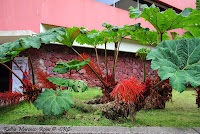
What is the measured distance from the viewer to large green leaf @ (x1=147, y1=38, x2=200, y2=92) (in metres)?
1.46

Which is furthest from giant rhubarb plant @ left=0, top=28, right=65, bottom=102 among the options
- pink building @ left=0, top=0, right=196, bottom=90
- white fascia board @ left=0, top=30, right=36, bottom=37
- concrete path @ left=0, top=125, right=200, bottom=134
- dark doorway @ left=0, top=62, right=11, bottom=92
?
dark doorway @ left=0, top=62, right=11, bottom=92

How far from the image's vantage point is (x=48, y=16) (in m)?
5.39

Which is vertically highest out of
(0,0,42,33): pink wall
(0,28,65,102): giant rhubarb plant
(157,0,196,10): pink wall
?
(157,0,196,10): pink wall

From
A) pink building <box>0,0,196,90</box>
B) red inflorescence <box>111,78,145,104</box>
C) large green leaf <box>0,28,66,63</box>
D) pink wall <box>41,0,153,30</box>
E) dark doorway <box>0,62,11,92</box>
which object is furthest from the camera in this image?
dark doorway <box>0,62,11,92</box>

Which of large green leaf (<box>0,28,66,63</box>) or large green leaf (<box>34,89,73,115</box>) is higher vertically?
large green leaf (<box>0,28,66,63</box>)

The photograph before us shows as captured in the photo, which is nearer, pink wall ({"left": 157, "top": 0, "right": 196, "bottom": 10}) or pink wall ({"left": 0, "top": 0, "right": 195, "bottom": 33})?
pink wall ({"left": 0, "top": 0, "right": 195, "bottom": 33})

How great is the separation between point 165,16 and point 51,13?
4.16m

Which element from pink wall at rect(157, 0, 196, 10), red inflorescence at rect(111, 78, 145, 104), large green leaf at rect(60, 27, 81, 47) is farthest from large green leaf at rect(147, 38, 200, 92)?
pink wall at rect(157, 0, 196, 10)

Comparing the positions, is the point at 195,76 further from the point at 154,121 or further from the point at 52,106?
the point at 52,106

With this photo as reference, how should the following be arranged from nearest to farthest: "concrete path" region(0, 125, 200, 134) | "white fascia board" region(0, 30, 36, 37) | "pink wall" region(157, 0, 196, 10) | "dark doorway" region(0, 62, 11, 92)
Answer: "concrete path" region(0, 125, 200, 134)
"white fascia board" region(0, 30, 36, 37)
"dark doorway" region(0, 62, 11, 92)
"pink wall" region(157, 0, 196, 10)

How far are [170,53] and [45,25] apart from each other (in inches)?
183

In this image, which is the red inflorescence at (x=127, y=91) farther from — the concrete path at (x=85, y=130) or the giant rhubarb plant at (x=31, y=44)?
the giant rhubarb plant at (x=31, y=44)

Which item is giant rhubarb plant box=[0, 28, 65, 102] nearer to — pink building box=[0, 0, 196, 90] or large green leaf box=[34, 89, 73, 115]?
large green leaf box=[34, 89, 73, 115]

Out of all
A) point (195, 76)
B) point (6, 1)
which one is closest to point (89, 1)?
point (6, 1)
